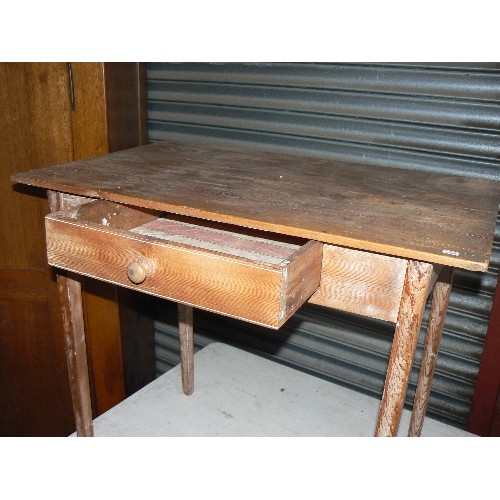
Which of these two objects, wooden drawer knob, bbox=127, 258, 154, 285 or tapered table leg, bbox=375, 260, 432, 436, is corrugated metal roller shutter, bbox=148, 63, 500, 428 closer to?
tapered table leg, bbox=375, 260, 432, 436

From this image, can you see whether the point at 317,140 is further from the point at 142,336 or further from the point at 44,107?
the point at 142,336

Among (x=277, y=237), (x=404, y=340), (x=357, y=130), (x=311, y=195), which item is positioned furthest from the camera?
(x=357, y=130)

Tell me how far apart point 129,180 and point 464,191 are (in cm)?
99

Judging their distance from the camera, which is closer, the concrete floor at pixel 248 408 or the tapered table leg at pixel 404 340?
the tapered table leg at pixel 404 340

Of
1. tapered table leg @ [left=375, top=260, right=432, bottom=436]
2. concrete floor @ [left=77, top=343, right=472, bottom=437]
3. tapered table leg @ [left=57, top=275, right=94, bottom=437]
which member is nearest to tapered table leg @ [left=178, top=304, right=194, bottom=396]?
concrete floor @ [left=77, top=343, right=472, bottom=437]

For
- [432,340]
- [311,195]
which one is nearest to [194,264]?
[311,195]

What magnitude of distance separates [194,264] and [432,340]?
0.95 meters

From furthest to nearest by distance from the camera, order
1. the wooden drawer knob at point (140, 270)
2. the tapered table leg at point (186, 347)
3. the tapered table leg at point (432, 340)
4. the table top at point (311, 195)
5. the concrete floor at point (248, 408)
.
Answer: the tapered table leg at point (186, 347) → the concrete floor at point (248, 408) → the tapered table leg at point (432, 340) → the wooden drawer knob at point (140, 270) → the table top at point (311, 195)

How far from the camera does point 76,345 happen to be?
174 centimetres

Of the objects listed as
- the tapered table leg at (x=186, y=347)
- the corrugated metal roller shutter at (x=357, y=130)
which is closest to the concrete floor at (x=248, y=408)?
the tapered table leg at (x=186, y=347)

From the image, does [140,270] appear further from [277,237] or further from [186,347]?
[186,347]

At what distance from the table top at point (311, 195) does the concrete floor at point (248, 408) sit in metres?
1.01

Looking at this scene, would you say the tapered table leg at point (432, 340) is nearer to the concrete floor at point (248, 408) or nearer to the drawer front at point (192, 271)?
the concrete floor at point (248, 408)

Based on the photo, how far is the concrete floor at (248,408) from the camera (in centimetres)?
198
